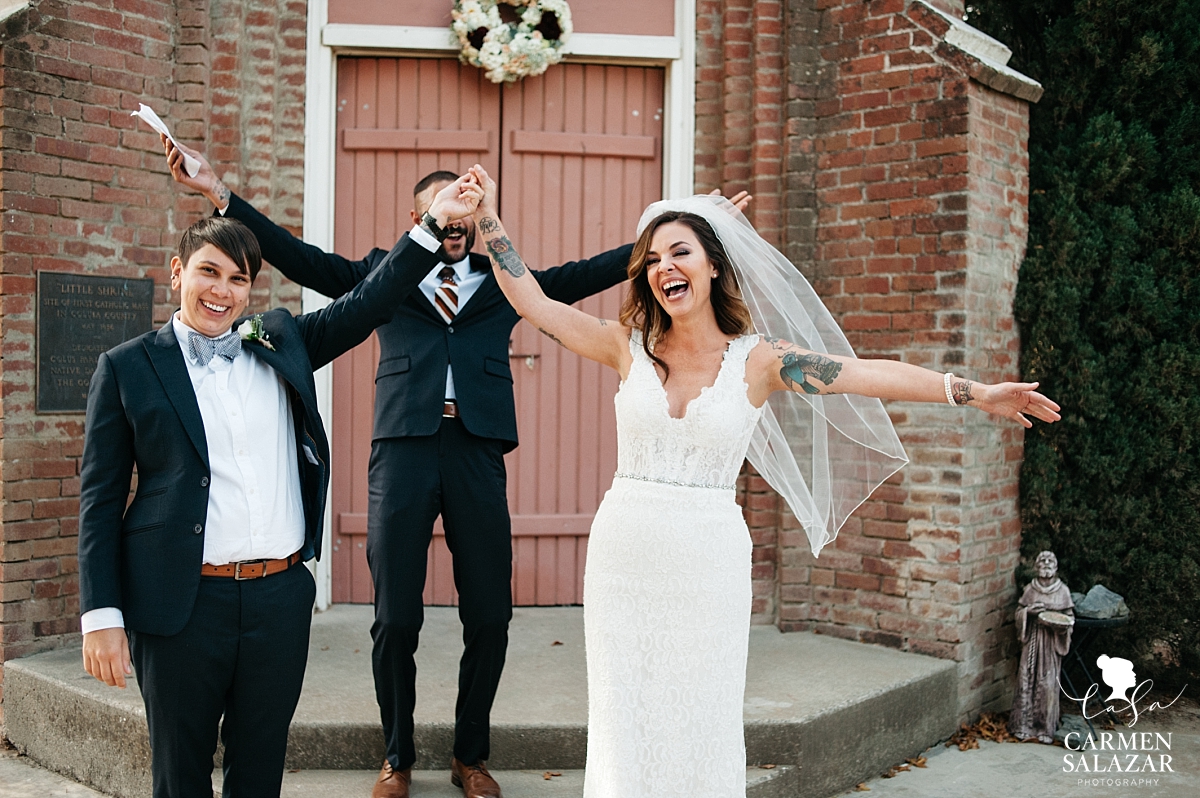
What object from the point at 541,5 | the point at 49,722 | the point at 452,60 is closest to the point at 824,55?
the point at 541,5

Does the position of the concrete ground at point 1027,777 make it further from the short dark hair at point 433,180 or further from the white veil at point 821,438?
the short dark hair at point 433,180

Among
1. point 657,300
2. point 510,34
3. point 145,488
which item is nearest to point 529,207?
point 510,34

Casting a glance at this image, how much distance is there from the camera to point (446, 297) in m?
3.73

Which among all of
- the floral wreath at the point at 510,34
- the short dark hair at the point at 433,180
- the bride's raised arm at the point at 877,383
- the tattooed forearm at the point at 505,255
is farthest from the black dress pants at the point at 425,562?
the floral wreath at the point at 510,34

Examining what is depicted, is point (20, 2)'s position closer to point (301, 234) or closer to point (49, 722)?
point (301, 234)

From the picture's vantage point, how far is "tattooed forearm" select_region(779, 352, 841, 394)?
9.86ft

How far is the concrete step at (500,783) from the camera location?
3.79 m

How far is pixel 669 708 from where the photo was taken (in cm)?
285

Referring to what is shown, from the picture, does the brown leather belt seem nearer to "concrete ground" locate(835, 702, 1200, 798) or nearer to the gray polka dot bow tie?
the gray polka dot bow tie

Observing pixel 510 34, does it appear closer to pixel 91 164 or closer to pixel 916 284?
pixel 91 164

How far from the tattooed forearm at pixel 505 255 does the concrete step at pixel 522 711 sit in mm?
1933

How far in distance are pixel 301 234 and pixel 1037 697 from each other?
4.67m

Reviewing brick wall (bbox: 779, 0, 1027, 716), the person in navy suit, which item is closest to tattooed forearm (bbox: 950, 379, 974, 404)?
the person in navy suit

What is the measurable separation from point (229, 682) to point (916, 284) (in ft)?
13.1
